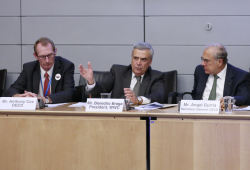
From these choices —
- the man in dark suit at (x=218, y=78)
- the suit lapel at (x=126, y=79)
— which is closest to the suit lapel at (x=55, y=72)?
the suit lapel at (x=126, y=79)

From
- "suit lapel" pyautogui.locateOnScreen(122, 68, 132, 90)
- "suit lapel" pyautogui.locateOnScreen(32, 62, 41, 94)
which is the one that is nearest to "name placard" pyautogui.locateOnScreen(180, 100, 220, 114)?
"suit lapel" pyautogui.locateOnScreen(122, 68, 132, 90)

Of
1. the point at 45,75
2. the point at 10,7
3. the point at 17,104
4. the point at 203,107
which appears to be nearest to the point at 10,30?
the point at 10,7

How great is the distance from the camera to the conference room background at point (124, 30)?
4.11 metres

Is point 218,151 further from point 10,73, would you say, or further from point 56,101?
point 10,73

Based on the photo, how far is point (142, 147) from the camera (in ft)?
5.50

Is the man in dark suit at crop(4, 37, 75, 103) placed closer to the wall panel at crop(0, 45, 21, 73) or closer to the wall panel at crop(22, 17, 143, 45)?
the wall panel at crop(22, 17, 143, 45)

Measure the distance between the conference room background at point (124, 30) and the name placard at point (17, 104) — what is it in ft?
7.87

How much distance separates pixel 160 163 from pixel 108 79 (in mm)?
1439

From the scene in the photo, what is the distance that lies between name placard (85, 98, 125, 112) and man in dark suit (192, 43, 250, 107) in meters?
1.41

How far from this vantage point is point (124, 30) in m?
4.26

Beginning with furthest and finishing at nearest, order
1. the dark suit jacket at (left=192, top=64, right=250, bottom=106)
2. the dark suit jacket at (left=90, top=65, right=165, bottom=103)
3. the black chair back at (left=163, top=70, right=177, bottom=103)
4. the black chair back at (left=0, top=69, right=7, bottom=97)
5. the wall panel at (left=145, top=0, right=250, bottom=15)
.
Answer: the wall panel at (left=145, top=0, right=250, bottom=15) → the black chair back at (left=0, top=69, right=7, bottom=97) → the black chair back at (left=163, top=70, right=177, bottom=103) → the dark suit jacket at (left=90, top=65, right=165, bottom=103) → the dark suit jacket at (left=192, top=64, right=250, bottom=106)

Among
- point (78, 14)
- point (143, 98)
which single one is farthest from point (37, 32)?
point (143, 98)

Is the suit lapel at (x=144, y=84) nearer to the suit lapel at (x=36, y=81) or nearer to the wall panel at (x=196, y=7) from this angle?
the suit lapel at (x=36, y=81)

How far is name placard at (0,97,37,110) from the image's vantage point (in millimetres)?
1909
